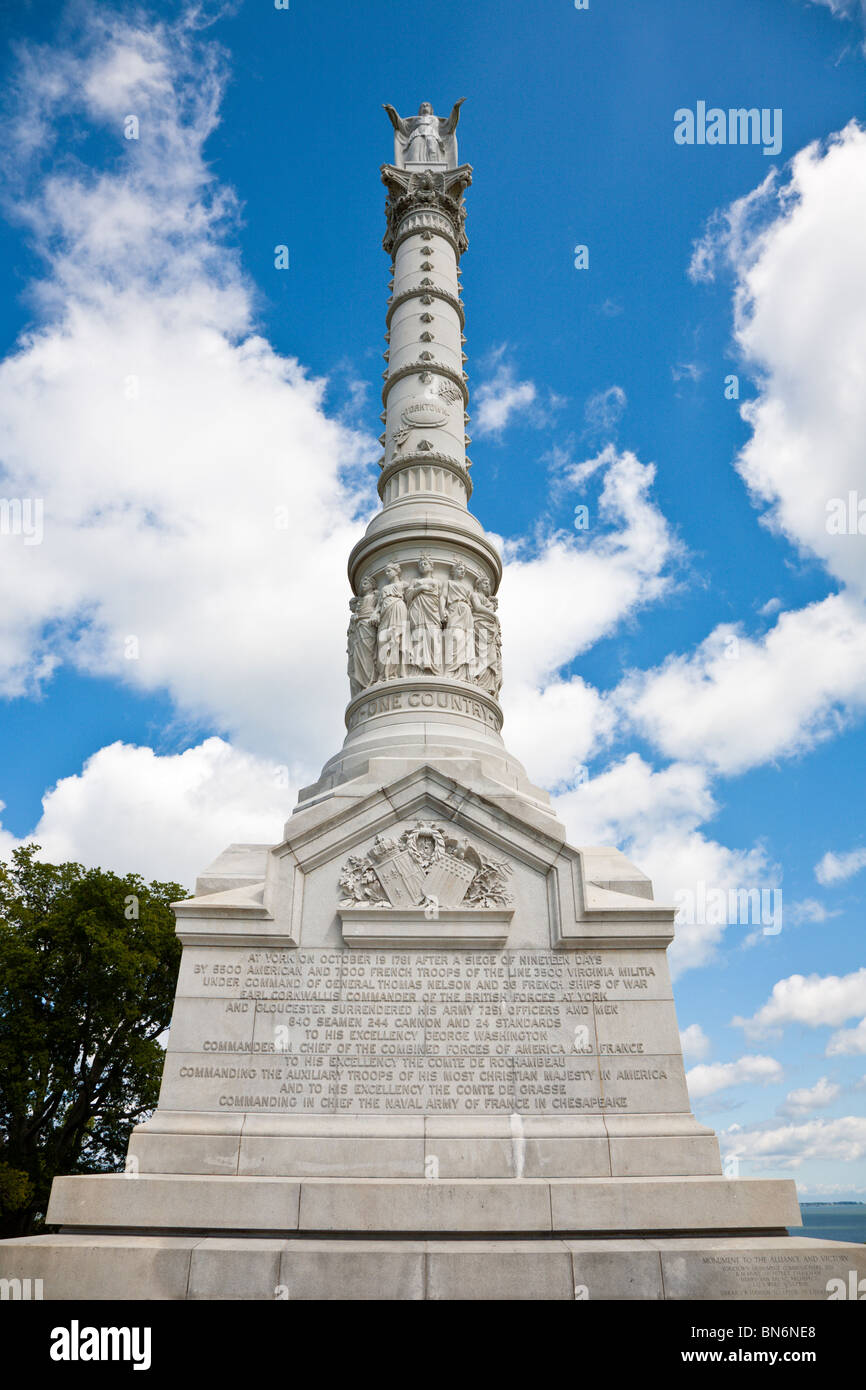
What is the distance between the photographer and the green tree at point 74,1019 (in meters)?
23.0

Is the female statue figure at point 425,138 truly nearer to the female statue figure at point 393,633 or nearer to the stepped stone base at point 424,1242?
the female statue figure at point 393,633

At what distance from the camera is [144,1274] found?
25.1 ft

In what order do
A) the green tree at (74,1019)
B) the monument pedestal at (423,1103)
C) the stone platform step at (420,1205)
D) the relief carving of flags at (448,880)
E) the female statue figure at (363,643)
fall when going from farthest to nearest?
the green tree at (74,1019)
the female statue figure at (363,643)
the relief carving of flags at (448,880)
the stone platform step at (420,1205)
the monument pedestal at (423,1103)

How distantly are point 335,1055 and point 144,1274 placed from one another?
9.01 feet

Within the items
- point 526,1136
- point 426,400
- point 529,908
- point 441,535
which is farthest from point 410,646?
point 526,1136

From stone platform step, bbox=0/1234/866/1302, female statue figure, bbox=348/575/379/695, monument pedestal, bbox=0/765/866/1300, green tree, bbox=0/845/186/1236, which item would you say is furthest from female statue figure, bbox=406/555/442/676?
green tree, bbox=0/845/186/1236

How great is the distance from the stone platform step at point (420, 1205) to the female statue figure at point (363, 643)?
25.3 ft

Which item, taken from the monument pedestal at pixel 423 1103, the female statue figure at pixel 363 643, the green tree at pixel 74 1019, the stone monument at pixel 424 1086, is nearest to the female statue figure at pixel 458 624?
the stone monument at pixel 424 1086

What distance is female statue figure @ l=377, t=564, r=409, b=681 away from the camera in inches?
541

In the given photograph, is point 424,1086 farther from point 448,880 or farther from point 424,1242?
point 448,880

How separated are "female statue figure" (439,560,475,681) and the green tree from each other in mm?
13677

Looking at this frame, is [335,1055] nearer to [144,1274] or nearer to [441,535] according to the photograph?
[144,1274]

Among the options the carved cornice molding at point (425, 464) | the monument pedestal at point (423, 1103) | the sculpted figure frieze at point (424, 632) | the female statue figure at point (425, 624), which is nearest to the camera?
the monument pedestal at point (423, 1103)

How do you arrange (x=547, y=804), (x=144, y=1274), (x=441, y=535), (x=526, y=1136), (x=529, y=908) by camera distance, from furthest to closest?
(x=441, y=535) → (x=547, y=804) → (x=529, y=908) → (x=526, y=1136) → (x=144, y=1274)
